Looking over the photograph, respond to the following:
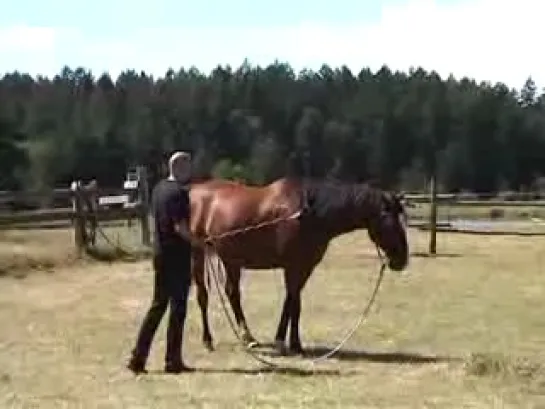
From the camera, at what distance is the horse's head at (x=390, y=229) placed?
11.9 m

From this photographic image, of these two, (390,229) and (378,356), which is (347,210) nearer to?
(390,229)

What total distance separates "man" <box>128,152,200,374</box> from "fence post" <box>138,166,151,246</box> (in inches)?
575

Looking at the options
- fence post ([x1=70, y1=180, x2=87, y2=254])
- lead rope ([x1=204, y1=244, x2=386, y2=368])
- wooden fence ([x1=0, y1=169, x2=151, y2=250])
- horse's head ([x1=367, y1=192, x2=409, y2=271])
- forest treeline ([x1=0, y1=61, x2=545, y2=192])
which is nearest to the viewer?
lead rope ([x1=204, y1=244, x2=386, y2=368])

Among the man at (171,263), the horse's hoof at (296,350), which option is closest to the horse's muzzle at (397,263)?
the horse's hoof at (296,350)

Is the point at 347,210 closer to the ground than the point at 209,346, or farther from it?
farther from it

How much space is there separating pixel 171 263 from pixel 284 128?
304 feet

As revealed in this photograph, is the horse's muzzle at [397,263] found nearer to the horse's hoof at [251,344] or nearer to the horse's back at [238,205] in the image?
the horse's back at [238,205]

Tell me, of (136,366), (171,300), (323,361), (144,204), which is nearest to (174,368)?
(136,366)

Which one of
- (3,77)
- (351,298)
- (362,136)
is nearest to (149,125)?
(362,136)

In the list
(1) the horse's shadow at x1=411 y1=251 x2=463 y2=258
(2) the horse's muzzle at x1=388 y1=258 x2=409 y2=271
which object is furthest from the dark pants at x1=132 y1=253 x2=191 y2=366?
(1) the horse's shadow at x1=411 y1=251 x2=463 y2=258

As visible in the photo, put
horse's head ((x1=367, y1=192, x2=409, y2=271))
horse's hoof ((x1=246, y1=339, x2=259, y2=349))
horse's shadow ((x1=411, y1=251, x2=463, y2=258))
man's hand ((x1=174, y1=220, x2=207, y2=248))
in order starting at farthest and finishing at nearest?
horse's shadow ((x1=411, y1=251, x2=463, y2=258)) → horse's hoof ((x1=246, y1=339, x2=259, y2=349)) → horse's head ((x1=367, y1=192, x2=409, y2=271)) → man's hand ((x1=174, y1=220, x2=207, y2=248))

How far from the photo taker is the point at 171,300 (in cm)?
1090

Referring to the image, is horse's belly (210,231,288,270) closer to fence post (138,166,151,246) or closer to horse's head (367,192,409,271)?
horse's head (367,192,409,271)

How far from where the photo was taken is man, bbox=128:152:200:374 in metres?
10.8
